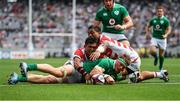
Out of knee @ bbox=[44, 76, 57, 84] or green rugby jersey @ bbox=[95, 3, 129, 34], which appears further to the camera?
green rugby jersey @ bbox=[95, 3, 129, 34]

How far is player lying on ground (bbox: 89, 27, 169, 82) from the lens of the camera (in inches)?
518

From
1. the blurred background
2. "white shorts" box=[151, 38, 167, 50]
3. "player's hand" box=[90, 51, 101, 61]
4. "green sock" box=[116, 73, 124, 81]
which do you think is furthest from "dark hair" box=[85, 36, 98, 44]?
the blurred background

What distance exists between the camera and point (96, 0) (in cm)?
4681

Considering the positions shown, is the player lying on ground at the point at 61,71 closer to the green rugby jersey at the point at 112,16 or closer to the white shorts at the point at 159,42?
the green rugby jersey at the point at 112,16

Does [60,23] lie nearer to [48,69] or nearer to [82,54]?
[82,54]

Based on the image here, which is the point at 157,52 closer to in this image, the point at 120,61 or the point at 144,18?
the point at 120,61

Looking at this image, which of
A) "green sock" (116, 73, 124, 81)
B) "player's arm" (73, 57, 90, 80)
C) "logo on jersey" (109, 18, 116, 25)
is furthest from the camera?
"logo on jersey" (109, 18, 116, 25)

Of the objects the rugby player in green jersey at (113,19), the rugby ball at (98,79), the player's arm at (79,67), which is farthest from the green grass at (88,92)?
the rugby player in green jersey at (113,19)

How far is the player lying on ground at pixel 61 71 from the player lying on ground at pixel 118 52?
193 mm

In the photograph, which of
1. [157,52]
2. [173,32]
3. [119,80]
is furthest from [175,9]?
[119,80]

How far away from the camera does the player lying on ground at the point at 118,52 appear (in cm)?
1316

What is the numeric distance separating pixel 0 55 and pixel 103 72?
79.2 feet

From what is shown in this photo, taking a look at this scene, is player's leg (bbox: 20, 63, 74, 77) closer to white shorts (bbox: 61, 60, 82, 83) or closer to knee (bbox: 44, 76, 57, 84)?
white shorts (bbox: 61, 60, 82, 83)

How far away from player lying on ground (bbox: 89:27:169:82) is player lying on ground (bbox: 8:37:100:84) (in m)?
0.19
